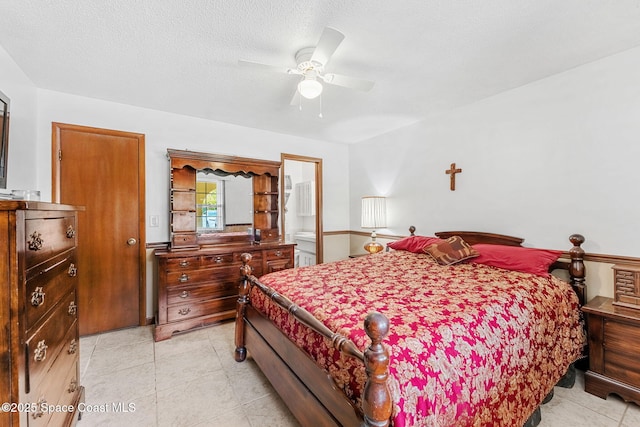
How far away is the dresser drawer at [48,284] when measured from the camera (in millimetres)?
1005

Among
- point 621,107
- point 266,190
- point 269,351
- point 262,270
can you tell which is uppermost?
point 621,107

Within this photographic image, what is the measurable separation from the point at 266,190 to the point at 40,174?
235cm

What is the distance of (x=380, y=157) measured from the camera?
4.32 m

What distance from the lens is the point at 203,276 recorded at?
301 centimetres

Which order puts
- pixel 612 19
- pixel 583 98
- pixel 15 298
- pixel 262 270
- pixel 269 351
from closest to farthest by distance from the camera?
pixel 15 298 < pixel 612 19 < pixel 269 351 < pixel 583 98 < pixel 262 270

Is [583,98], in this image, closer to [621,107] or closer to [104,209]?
[621,107]

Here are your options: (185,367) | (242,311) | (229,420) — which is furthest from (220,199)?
(229,420)

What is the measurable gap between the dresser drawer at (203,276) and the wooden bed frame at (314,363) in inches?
33.6

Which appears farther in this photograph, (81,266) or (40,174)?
(81,266)

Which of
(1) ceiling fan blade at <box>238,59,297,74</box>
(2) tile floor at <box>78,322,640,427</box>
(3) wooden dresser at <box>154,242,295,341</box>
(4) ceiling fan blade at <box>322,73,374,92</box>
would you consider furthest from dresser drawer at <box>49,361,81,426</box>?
(4) ceiling fan blade at <box>322,73,374,92</box>

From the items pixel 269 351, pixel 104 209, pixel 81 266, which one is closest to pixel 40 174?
pixel 104 209

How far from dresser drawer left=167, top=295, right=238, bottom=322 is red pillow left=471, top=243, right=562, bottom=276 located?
2714 millimetres

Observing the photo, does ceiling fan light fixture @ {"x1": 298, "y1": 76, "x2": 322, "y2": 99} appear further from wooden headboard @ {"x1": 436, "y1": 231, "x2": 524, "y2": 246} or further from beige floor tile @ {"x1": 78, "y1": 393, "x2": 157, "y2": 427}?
beige floor tile @ {"x1": 78, "y1": 393, "x2": 157, "y2": 427}

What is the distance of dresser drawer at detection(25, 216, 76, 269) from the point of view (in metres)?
1.00
